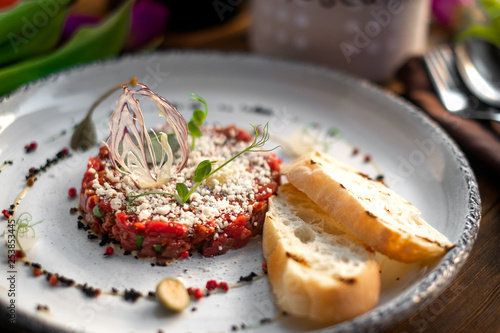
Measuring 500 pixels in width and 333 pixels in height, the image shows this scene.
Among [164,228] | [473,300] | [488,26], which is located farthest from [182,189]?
[488,26]

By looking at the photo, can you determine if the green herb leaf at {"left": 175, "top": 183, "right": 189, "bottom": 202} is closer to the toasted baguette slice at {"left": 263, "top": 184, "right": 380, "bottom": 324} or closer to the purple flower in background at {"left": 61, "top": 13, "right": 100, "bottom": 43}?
the toasted baguette slice at {"left": 263, "top": 184, "right": 380, "bottom": 324}

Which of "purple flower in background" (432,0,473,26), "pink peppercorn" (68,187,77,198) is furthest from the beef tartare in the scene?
"purple flower in background" (432,0,473,26)

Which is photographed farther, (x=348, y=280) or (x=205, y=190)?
(x=205, y=190)

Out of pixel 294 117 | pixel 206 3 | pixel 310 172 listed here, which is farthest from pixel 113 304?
pixel 206 3

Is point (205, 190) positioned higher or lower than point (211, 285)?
higher

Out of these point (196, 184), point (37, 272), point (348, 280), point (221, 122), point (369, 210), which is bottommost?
point (37, 272)

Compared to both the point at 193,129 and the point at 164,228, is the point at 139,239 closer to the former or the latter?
the point at 164,228
